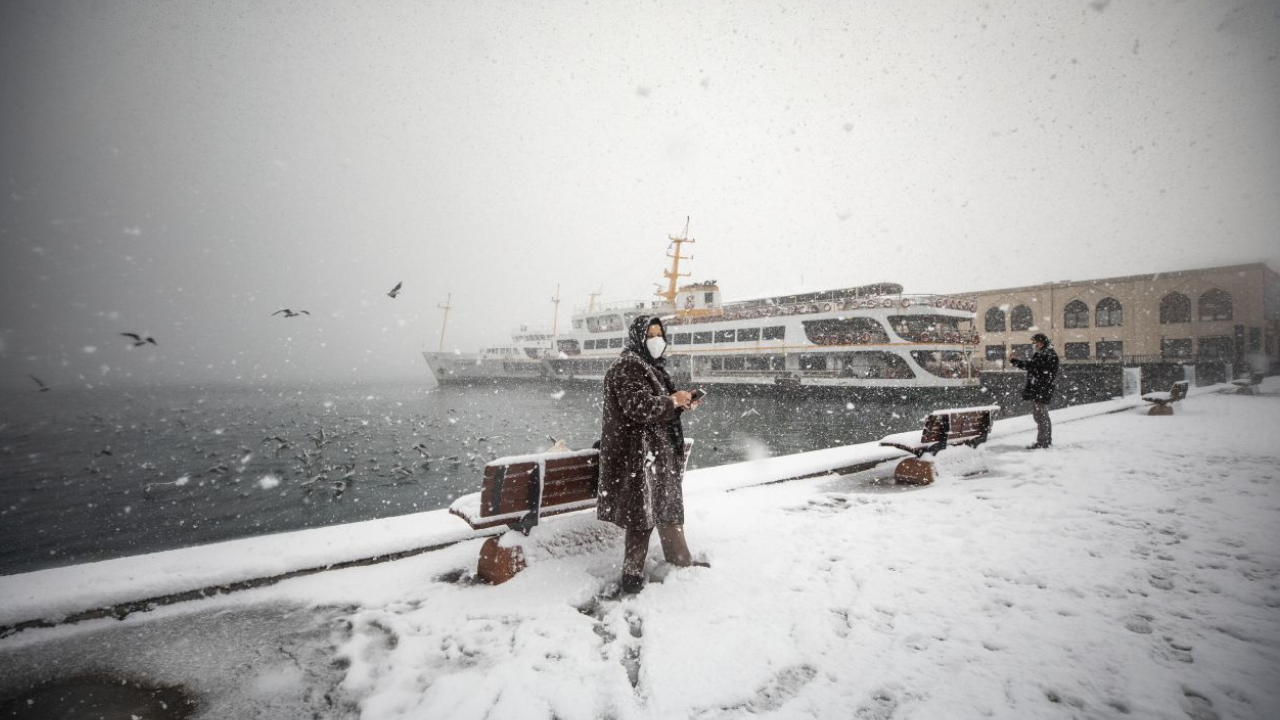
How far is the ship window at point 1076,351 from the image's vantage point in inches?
1239

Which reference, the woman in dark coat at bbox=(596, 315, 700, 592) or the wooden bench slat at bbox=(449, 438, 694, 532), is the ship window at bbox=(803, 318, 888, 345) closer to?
the wooden bench slat at bbox=(449, 438, 694, 532)

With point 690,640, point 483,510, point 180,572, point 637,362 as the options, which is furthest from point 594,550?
point 180,572

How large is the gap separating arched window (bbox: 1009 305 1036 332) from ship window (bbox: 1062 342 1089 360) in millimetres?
2531

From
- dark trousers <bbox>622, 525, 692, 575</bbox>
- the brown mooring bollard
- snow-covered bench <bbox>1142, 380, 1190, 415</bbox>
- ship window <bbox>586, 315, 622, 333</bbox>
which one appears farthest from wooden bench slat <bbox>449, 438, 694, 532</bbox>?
ship window <bbox>586, 315, 622, 333</bbox>

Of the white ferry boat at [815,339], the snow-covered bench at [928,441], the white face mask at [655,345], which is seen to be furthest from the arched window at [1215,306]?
the white face mask at [655,345]

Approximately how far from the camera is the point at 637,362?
2.86 m

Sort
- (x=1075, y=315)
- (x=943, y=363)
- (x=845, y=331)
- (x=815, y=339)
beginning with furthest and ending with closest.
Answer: (x=1075, y=315), (x=815, y=339), (x=845, y=331), (x=943, y=363)

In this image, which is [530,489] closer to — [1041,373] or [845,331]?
[1041,373]

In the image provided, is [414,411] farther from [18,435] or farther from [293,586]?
[293,586]

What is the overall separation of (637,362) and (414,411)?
31466 mm

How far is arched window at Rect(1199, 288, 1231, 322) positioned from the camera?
89.9 ft

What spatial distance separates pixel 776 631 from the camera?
245cm

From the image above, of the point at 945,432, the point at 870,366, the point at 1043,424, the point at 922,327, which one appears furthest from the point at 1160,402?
the point at 870,366

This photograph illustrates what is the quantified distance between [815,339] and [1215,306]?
25.8m
